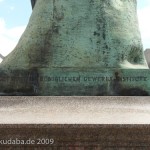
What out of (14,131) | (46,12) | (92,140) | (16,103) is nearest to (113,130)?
(92,140)

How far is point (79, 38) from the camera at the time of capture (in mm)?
5676

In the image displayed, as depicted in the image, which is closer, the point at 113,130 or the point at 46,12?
the point at 113,130

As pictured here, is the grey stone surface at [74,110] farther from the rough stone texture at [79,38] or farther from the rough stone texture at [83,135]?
the rough stone texture at [79,38]

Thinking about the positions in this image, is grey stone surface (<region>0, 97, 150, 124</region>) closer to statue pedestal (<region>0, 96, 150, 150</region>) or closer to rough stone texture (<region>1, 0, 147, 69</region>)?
statue pedestal (<region>0, 96, 150, 150</region>)

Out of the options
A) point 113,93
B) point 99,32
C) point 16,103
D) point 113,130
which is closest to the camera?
point 113,130

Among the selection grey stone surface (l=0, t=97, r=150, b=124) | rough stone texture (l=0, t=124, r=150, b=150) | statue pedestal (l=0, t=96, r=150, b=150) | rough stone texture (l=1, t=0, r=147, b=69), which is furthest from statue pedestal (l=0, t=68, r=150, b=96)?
rough stone texture (l=0, t=124, r=150, b=150)

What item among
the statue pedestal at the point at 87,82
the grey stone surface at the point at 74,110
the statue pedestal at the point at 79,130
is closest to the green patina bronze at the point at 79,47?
the statue pedestal at the point at 87,82

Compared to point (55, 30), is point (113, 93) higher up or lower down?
lower down

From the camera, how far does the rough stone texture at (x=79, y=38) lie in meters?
5.57

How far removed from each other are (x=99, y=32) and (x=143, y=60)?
2.02ft

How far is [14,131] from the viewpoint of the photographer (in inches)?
156

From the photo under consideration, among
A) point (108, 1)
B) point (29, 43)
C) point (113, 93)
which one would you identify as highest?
point (108, 1)

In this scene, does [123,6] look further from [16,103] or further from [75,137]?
[75,137]

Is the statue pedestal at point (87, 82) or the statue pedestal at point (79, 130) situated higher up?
the statue pedestal at point (79, 130)
